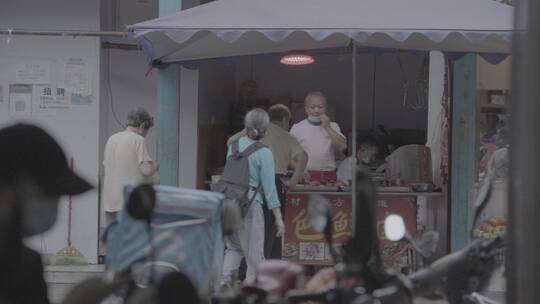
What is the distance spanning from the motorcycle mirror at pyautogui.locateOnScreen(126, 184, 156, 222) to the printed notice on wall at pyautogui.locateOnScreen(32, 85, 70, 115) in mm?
7666

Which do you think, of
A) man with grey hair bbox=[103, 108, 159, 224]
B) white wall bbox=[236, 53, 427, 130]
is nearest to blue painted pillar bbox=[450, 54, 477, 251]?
man with grey hair bbox=[103, 108, 159, 224]

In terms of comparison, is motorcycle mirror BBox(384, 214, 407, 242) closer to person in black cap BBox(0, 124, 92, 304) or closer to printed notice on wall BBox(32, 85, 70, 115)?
person in black cap BBox(0, 124, 92, 304)

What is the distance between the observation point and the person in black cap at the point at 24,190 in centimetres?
237

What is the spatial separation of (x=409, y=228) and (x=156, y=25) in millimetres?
3062

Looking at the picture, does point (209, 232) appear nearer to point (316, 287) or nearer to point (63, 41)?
point (316, 287)

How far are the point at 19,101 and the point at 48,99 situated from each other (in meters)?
0.30

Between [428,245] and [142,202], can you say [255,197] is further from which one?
[142,202]

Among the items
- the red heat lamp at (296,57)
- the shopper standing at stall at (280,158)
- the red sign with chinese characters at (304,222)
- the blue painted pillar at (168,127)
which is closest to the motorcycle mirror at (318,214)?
the shopper standing at stall at (280,158)

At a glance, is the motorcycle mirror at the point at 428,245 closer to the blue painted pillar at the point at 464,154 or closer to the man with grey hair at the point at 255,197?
the man with grey hair at the point at 255,197

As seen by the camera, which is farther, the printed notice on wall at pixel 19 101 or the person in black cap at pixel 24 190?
the printed notice on wall at pixel 19 101

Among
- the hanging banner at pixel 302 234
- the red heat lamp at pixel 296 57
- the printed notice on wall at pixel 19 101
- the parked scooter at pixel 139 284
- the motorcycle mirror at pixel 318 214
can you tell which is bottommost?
the hanging banner at pixel 302 234

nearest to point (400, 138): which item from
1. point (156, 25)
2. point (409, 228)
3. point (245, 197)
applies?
point (409, 228)

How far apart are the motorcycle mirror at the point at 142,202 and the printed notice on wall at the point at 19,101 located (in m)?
7.74

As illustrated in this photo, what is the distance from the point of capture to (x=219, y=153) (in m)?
12.3
